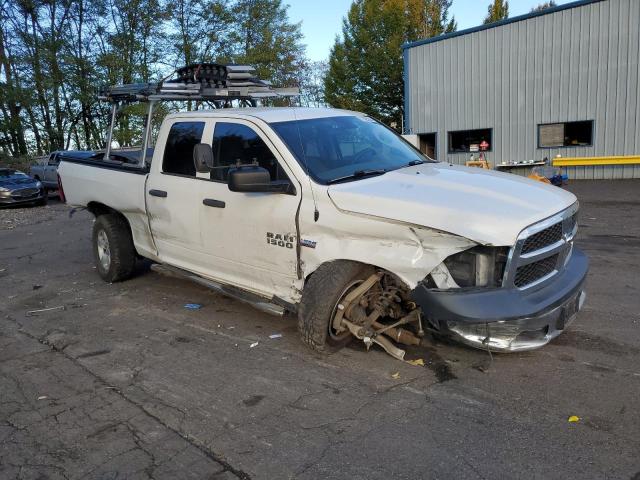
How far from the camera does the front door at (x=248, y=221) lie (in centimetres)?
430

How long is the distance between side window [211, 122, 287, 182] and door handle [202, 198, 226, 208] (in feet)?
0.67

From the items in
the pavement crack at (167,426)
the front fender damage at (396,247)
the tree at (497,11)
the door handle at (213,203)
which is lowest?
the pavement crack at (167,426)

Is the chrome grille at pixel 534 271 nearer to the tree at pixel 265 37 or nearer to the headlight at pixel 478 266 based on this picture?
the headlight at pixel 478 266

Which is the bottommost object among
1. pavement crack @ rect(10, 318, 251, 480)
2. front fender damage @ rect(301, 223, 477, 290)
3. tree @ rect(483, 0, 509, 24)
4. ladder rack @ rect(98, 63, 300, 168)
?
pavement crack @ rect(10, 318, 251, 480)

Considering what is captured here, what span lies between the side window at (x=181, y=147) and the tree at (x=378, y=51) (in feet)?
104

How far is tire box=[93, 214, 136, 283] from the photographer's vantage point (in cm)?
643

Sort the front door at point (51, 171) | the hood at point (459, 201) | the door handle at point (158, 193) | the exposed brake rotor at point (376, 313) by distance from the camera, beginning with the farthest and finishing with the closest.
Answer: the front door at point (51, 171) < the door handle at point (158, 193) < the exposed brake rotor at point (376, 313) < the hood at point (459, 201)

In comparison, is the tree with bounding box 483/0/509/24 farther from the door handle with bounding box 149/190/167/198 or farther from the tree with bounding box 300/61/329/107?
the door handle with bounding box 149/190/167/198

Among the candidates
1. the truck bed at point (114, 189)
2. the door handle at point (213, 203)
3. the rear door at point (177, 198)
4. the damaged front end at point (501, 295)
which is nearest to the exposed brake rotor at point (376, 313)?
the damaged front end at point (501, 295)

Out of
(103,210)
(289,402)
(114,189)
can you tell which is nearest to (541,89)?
(103,210)

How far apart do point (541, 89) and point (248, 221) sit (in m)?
18.0

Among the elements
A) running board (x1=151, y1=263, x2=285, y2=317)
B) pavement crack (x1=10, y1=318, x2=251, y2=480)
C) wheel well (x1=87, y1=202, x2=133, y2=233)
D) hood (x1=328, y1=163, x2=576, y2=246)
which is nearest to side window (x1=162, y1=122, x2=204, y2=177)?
running board (x1=151, y1=263, x2=285, y2=317)

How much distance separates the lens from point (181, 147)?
535 cm

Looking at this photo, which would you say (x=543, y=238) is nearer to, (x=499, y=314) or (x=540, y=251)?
(x=540, y=251)
